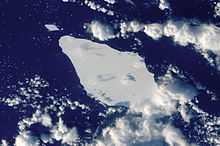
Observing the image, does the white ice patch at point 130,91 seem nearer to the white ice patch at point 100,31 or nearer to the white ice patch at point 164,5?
the white ice patch at point 100,31

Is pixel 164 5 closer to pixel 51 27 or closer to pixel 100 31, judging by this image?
pixel 100 31

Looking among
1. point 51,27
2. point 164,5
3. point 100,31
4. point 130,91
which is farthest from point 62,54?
point 164,5

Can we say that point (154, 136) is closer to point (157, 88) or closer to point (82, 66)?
point (157, 88)

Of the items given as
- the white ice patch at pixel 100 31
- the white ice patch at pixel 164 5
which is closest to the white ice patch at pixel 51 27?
the white ice patch at pixel 100 31

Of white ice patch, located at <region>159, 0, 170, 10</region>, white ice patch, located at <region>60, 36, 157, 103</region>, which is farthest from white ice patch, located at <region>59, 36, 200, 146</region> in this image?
white ice patch, located at <region>159, 0, 170, 10</region>

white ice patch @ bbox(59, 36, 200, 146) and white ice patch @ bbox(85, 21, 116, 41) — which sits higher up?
white ice patch @ bbox(85, 21, 116, 41)

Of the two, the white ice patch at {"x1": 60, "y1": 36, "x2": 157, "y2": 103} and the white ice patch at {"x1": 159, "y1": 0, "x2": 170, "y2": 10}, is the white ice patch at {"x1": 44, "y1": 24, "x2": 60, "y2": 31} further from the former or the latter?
the white ice patch at {"x1": 159, "y1": 0, "x2": 170, "y2": 10}
